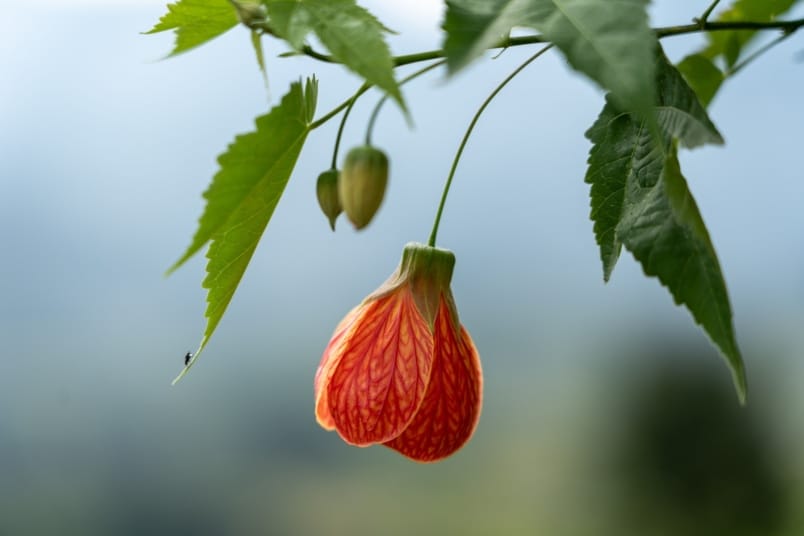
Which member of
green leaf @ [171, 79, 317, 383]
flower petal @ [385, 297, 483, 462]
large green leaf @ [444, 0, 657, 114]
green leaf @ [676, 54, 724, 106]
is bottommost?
flower petal @ [385, 297, 483, 462]

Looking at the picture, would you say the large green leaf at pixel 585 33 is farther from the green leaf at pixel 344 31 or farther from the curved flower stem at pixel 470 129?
the curved flower stem at pixel 470 129

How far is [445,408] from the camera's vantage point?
0.83 meters

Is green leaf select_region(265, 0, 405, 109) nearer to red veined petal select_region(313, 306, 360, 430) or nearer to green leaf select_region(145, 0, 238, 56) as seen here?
green leaf select_region(145, 0, 238, 56)

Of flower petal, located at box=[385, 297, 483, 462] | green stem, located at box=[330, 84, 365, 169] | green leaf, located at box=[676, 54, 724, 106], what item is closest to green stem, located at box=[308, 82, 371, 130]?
green stem, located at box=[330, 84, 365, 169]

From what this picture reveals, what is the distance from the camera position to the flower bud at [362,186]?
688mm

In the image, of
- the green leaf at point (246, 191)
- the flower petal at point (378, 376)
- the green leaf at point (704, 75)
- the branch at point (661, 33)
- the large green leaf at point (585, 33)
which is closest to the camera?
the large green leaf at point (585, 33)

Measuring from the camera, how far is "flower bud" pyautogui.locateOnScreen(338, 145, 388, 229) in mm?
688

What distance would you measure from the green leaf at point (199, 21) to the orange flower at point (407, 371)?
0.28 meters

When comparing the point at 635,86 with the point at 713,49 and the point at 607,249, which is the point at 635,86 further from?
the point at 713,49

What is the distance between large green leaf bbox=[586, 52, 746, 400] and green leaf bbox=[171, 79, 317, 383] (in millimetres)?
204

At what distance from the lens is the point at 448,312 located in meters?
0.88

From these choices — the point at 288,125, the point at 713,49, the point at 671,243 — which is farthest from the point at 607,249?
the point at 713,49

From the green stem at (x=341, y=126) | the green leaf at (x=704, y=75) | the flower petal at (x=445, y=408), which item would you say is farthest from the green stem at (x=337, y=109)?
the green leaf at (x=704, y=75)

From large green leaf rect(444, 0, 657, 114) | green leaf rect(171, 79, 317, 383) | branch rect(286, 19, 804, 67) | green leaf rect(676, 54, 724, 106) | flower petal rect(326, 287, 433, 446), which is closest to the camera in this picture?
large green leaf rect(444, 0, 657, 114)
